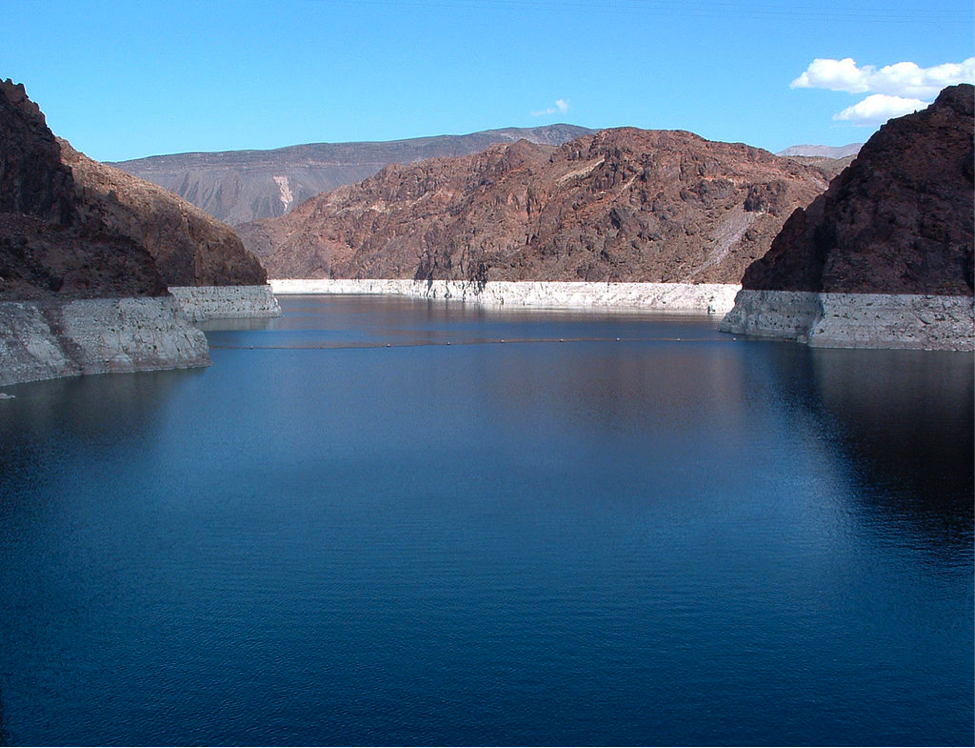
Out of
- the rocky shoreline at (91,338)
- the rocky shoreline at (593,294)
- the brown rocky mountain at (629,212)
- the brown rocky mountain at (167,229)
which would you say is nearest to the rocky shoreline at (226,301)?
the brown rocky mountain at (167,229)

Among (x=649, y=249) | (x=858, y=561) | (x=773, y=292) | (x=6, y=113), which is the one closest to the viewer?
(x=858, y=561)

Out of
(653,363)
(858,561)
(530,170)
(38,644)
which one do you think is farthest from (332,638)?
(530,170)

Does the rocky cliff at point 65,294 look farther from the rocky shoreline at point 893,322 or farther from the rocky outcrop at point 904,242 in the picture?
the rocky outcrop at point 904,242

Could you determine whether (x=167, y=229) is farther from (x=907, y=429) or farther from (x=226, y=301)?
(x=907, y=429)

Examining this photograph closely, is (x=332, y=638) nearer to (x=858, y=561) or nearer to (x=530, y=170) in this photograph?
(x=858, y=561)

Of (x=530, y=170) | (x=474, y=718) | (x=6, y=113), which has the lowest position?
(x=474, y=718)

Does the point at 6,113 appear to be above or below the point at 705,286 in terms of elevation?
above

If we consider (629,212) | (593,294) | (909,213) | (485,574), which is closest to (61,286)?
(485,574)
